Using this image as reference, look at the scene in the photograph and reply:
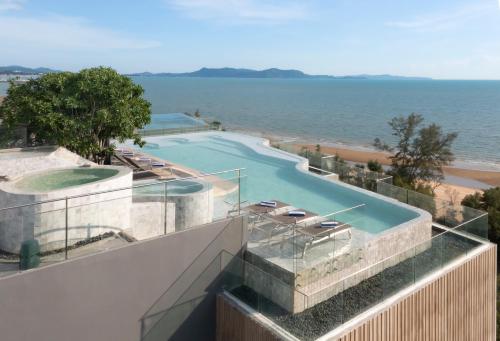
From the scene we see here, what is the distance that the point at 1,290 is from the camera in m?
6.00

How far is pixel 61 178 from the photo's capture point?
8.95 metres

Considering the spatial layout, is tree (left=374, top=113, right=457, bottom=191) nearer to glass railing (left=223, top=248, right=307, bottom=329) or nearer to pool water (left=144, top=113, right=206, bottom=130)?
pool water (left=144, top=113, right=206, bottom=130)

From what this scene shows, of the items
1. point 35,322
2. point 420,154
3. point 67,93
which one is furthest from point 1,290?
point 420,154

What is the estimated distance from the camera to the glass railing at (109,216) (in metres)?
6.75

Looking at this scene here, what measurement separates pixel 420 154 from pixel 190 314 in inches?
965

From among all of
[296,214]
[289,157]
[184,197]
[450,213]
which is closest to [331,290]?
[296,214]

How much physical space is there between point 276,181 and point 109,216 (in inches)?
342

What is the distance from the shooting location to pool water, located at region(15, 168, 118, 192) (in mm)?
8319

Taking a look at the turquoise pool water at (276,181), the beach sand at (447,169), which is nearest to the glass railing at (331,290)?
the turquoise pool water at (276,181)

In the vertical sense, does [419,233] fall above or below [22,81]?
below

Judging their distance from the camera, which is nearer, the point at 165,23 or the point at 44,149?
the point at 44,149

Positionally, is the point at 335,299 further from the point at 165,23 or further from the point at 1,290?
the point at 165,23

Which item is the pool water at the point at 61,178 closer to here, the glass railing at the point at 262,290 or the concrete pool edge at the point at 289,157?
the glass railing at the point at 262,290

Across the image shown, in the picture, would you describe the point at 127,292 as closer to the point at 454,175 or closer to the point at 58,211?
the point at 58,211
